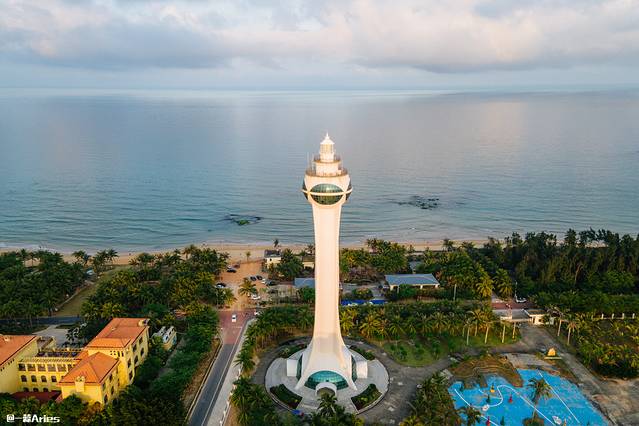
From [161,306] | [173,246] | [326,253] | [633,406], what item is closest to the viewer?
[326,253]

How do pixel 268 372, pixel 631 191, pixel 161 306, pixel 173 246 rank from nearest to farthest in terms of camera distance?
pixel 268 372 < pixel 161 306 < pixel 173 246 < pixel 631 191

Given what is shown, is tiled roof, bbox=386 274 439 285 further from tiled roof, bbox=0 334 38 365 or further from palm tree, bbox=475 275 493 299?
tiled roof, bbox=0 334 38 365

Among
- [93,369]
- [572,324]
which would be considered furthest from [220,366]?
[572,324]

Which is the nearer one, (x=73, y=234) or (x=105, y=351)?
(x=105, y=351)

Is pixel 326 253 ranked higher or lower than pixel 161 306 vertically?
higher

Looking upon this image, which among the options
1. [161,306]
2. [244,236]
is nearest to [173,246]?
[244,236]

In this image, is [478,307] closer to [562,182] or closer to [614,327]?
[614,327]

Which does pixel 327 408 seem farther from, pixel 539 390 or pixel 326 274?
pixel 539 390
